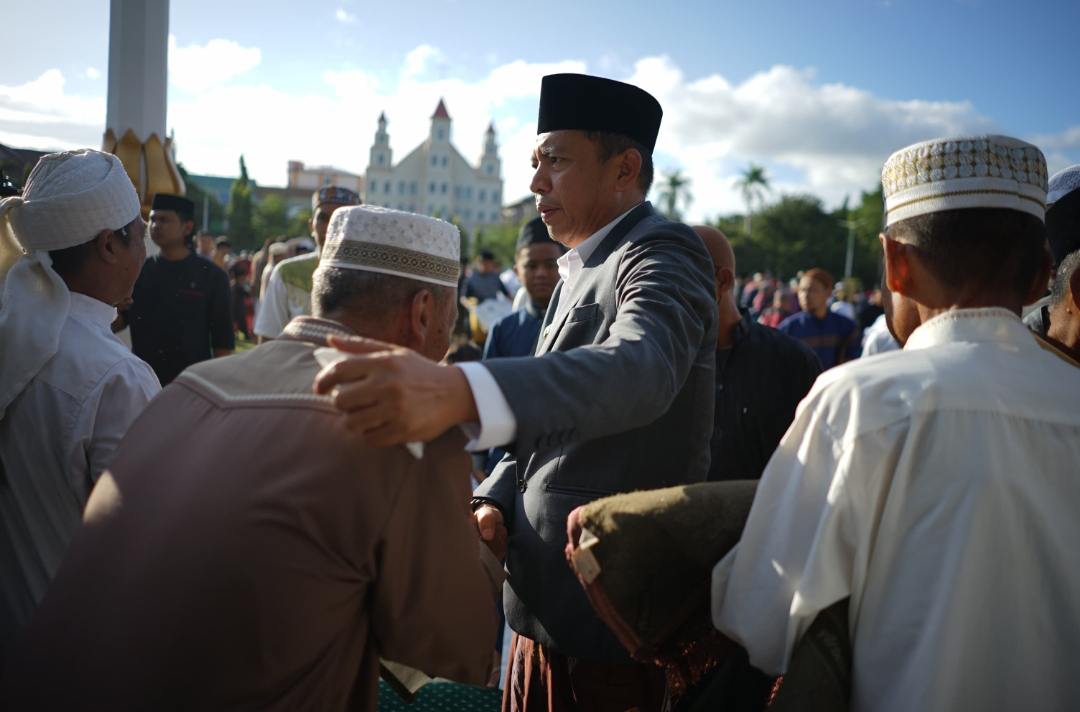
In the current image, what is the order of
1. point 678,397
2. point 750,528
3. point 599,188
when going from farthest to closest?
1. point 599,188
2. point 678,397
3. point 750,528

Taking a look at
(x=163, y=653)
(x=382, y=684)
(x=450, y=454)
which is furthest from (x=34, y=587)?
(x=382, y=684)

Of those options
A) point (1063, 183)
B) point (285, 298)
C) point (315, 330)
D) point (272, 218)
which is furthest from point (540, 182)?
point (272, 218)

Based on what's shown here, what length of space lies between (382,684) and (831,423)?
3.07 m

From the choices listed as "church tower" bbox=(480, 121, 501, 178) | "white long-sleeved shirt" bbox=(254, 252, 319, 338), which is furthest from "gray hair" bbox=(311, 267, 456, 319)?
"church tower" bbox=(480, 121, 501, 178)

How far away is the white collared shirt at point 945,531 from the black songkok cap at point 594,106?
1.39 metres

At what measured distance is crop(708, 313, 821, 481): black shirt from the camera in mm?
3590

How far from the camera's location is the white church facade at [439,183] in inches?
4149

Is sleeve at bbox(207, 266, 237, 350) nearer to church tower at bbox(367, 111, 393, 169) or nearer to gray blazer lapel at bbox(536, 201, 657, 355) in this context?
gray blazer lapel at bbox(536, 201, 657, 355)

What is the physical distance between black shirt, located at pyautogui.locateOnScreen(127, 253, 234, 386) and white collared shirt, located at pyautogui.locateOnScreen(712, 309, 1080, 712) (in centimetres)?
507

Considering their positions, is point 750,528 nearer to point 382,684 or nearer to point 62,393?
point 62,393

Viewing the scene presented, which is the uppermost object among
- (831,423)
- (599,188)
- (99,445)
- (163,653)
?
(599,188)

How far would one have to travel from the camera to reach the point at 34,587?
90.2 inches

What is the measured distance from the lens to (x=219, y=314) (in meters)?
5.82

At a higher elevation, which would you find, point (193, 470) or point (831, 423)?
point (831, 423)
